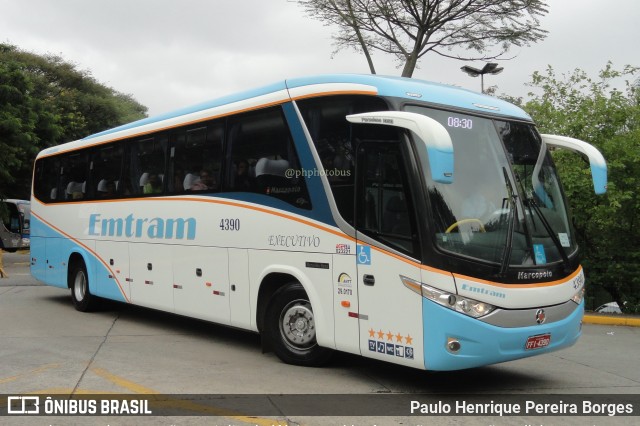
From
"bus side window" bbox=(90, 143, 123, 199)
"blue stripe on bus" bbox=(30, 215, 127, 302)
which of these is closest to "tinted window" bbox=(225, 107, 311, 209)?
"bus side window" bbox=(90, 143, 123, 199)

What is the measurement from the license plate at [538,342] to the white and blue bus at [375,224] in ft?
0.05

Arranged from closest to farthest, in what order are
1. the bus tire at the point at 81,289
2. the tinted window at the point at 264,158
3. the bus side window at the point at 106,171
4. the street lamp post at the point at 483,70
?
1. the tinted window at the point at 264,158
2. the bus side window at the point at 106,171
3. the bus tire at the point at 81,289
4. the street lamp post at the point at 483,70

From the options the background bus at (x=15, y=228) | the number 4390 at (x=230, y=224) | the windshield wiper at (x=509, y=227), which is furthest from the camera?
the background bus at (x=15, y=228)

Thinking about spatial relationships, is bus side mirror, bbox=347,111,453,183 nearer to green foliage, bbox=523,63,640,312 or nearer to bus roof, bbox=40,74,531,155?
bus roof, bbox=40,74,531,155

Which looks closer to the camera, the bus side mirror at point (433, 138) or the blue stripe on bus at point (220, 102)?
the bus side mirror at point (433, 138)

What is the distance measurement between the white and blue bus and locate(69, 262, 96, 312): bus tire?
339 centimetres

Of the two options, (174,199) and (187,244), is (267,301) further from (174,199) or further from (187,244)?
(174,199)

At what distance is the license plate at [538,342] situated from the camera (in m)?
6.59

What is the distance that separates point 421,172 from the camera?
21.6 feet

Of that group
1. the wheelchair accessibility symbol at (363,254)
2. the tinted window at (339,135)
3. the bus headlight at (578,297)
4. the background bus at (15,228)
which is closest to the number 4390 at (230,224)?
the tinted window at (339,135)

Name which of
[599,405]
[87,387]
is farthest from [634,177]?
[87,387]

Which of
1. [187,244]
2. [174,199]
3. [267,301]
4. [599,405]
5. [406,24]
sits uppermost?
[406,24]

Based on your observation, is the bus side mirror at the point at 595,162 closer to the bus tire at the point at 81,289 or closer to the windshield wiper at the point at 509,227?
the windshield wiper at the point at 509,227

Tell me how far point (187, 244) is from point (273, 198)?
7.34 feet
